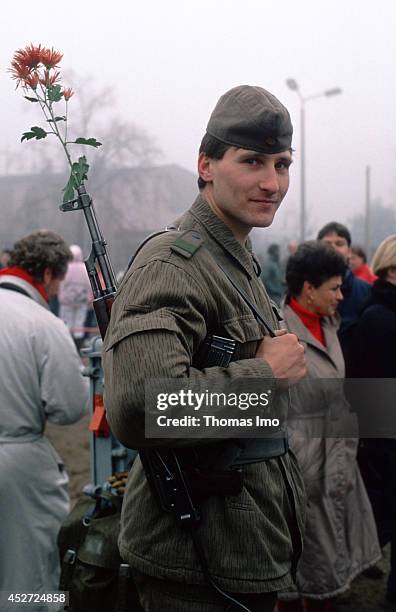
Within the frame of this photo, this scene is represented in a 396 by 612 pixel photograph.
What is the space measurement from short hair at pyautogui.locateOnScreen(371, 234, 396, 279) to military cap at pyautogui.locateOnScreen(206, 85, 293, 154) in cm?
183

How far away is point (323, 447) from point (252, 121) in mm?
1783

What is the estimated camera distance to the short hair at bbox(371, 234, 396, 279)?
3287 mm

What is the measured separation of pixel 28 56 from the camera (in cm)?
164

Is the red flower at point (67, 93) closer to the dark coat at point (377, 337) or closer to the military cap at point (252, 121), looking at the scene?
the military cap at point (252, 121)

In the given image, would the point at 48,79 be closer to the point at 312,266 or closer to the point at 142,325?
the point at 142,325

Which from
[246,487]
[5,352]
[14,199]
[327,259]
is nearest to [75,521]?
[5,352]

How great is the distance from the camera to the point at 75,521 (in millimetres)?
2420

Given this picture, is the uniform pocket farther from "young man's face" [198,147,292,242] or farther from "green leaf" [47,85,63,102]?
"green leaf" [47,85,63,102]

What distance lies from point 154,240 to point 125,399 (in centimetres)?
37

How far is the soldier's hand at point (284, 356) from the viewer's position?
1471 millimetres

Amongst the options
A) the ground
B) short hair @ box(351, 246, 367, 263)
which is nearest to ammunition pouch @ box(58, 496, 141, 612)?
the ground

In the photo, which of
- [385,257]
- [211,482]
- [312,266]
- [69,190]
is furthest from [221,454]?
[385,257]

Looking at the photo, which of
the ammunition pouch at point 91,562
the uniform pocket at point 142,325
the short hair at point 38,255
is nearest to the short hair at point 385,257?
the short hair at point 38,255

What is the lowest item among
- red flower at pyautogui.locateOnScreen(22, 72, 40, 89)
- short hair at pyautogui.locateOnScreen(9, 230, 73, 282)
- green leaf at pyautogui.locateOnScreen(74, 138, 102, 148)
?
short hair at pyautogui.locateOnScreen(9, 230, 73, 282)
